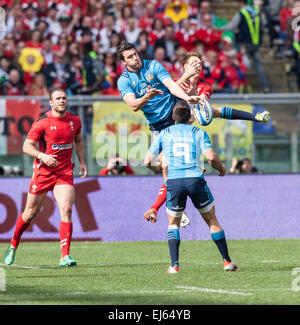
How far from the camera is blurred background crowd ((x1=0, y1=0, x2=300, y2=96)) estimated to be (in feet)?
60.6

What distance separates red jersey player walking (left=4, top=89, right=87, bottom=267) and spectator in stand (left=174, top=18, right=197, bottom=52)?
349 inches

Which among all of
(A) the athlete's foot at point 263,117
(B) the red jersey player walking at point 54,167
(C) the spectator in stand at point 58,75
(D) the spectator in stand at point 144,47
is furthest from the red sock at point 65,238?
(D) the spectator in stand at point 144,47

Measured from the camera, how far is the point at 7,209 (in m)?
15.1

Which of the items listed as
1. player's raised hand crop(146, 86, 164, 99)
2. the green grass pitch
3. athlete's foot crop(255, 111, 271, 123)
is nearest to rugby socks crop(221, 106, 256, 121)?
athlete's foot crop(255, 111, 271, 123)

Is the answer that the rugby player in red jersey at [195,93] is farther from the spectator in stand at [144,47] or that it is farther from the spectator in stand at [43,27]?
the spectator in stand at [43,27]

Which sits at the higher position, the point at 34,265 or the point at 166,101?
the point at 166,101

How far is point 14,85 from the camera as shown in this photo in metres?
17.8

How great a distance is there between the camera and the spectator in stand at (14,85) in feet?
57.4

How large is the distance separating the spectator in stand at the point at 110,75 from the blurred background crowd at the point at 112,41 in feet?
0.07

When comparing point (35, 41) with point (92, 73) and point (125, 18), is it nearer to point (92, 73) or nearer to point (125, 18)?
point (92, 73)

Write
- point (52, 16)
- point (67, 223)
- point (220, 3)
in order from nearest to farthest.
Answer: point (67, 223), point (52, 16), point (220, 3)

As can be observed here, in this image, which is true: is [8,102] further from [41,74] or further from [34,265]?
[34,265]
